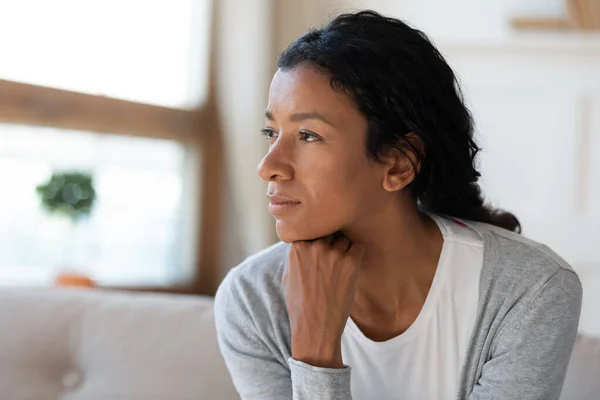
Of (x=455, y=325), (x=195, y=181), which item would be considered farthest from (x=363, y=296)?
(x=195, y=181)

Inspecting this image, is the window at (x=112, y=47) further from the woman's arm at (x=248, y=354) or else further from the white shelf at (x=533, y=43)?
the woman's arm at (x=248, y=354)

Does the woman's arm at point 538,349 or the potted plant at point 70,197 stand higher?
the potted plant at point 70,197

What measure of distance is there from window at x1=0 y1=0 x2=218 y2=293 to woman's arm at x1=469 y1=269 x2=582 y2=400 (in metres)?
1.63

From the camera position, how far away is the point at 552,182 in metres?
2.72

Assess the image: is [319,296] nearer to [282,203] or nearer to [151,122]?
[282,203]

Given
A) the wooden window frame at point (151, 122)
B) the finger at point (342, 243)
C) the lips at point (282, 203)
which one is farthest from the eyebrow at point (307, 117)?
the wooden window frame at point (151, 122)

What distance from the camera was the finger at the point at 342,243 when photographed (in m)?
1.33

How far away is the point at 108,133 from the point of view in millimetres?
2723

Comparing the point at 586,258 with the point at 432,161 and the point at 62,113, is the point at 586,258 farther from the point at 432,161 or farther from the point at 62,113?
the point at 62,113

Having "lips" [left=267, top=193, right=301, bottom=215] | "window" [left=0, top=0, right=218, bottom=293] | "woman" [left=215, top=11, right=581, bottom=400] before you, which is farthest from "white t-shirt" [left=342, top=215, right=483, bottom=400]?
"window" [left=0, top=0, right=218, bottom=293]

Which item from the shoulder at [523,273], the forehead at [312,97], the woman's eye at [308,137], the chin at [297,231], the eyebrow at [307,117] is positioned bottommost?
the shoulder at [523,273]

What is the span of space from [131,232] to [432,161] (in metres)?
1.71

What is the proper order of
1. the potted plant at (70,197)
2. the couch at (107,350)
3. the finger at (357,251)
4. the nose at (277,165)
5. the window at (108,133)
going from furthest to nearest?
the window at (108,133), the potted plant at (70,197), the couch at (107,350), the finger at (357,251), the nose at (277,165)

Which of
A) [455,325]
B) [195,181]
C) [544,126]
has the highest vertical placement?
[544,126]
